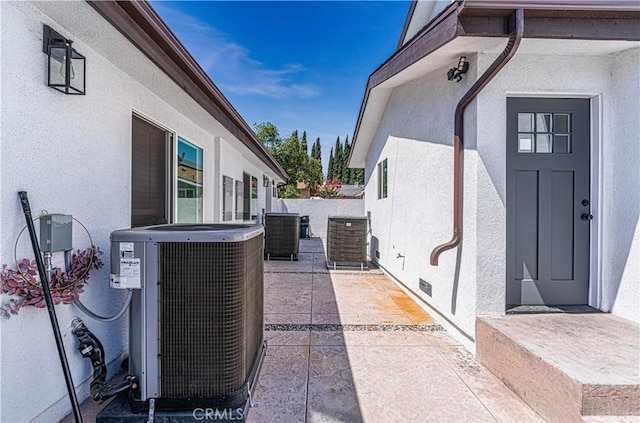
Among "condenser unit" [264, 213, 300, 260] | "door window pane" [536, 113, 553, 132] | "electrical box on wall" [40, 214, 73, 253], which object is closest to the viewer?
"electrical box on wall" [40, 214, 73, 253]

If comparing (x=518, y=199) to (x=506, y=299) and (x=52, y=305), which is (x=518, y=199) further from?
(x=52, y=305)

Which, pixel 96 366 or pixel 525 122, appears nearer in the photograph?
pixel 96 366

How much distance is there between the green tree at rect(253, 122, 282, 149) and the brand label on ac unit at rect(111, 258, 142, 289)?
22179 millimetres

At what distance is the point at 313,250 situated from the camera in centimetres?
1049

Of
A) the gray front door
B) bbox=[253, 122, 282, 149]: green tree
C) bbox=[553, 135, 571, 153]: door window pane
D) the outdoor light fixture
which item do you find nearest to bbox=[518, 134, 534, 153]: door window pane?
the gray front door

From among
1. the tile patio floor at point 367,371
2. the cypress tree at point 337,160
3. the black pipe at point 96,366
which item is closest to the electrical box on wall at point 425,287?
the tile patio floor at point 367,371

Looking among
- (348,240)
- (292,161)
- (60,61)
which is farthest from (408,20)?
(292,161)

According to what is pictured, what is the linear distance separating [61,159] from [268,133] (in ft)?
73.0

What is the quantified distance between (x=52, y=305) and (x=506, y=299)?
13.1 feet

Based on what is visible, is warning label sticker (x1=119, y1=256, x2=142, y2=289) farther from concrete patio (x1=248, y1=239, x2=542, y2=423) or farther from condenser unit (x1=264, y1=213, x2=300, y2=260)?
condenser unit (x1=264, y1=213, x2=300, y2=260)

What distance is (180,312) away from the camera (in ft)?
6.84

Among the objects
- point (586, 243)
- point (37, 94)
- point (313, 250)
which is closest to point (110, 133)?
point (37, 94)

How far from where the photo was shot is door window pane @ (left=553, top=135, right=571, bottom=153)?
342 centimetres

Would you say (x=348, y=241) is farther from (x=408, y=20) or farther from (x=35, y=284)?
(x=35, y=284)
